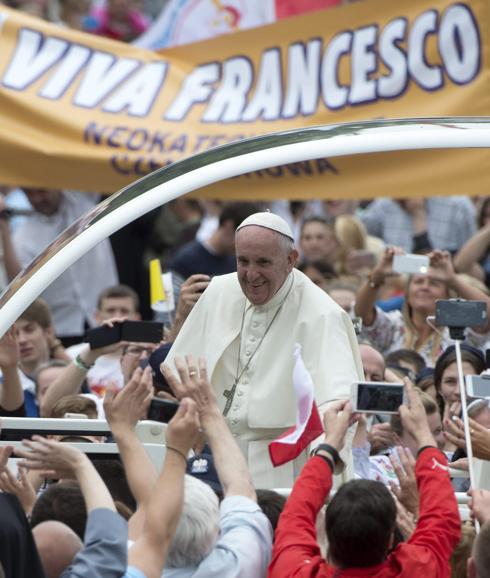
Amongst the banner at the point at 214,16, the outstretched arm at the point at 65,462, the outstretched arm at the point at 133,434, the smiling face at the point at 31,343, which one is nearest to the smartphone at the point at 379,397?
the outstretched arm at the point at 133,434

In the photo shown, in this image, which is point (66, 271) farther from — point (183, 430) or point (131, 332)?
point (183, 430)

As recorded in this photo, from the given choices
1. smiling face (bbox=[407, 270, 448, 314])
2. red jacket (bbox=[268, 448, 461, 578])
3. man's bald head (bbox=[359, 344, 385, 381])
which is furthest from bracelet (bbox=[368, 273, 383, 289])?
red jacket (bbox=[268, 448, 461, 578])

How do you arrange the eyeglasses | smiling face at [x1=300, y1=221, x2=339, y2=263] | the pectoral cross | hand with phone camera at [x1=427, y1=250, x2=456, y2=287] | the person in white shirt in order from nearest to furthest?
the pectoral cross
the eyeglasses
hand with phone camera at [x1=427, y1=250, x2=456, y2=287]
smiling face at [x1=300, y1=221, x2=339, y2=263]
the person in white shirt

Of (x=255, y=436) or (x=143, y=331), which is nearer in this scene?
(x=255, y=436)

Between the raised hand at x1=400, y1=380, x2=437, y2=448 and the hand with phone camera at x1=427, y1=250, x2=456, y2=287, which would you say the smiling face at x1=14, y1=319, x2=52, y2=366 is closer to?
the hand with phone camera at x1=427, y1=250, x2=456, y2=287

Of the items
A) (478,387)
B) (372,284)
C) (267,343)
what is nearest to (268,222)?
(267,343)

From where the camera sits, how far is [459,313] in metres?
6.07

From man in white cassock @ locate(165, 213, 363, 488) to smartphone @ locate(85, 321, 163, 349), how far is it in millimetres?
151

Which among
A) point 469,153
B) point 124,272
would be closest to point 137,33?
point 124,272

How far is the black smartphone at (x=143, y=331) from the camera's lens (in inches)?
271

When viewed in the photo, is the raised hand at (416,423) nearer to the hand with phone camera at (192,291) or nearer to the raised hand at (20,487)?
the raised hand at (20,487)

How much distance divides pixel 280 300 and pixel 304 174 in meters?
2.65

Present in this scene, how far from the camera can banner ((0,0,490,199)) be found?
927 cm

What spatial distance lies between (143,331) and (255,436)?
2.64 ft
